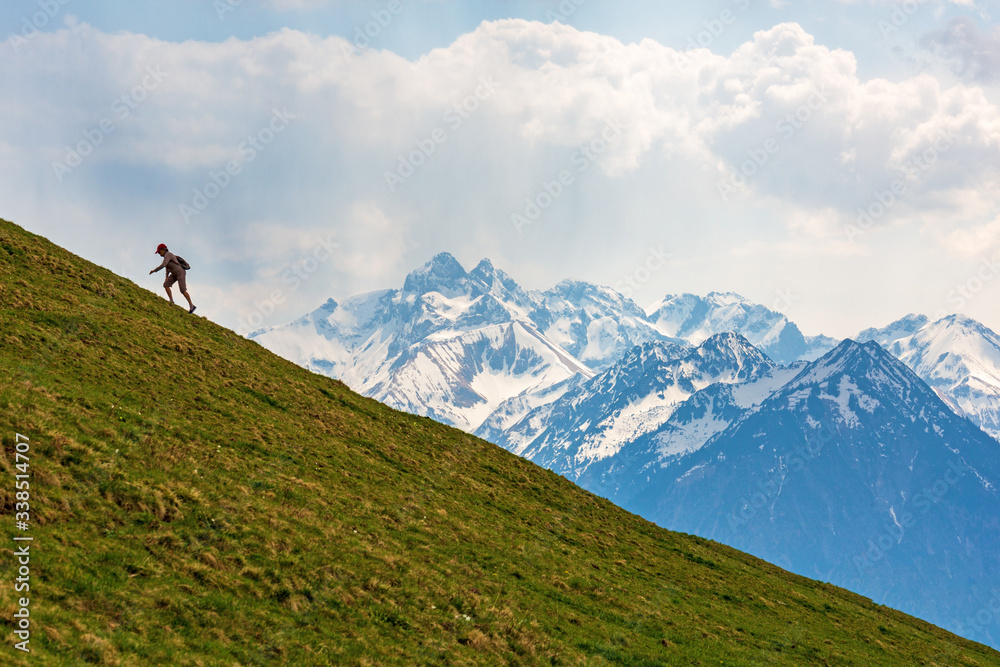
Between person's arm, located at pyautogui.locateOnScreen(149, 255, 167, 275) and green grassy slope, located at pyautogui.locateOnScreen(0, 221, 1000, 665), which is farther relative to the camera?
person's arm, located at pyautogui.locateOnScreen(149, 255, 167, 275)

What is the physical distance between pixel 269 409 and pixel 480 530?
13238 mm

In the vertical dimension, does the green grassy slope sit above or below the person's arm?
below

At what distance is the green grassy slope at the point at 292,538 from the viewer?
733 inches

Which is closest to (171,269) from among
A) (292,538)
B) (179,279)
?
(179,279)

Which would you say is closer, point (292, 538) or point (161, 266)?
point (292, 538)

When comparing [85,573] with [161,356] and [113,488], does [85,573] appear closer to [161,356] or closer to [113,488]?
[113,488]

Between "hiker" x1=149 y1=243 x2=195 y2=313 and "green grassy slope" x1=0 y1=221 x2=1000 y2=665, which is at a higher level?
"hiker" x1=149 y1=243 x2=195 y2=313

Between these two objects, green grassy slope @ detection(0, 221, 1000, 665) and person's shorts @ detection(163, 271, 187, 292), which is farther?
person's shorts @ detection(163, 271, 187, 292)

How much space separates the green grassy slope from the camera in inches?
733

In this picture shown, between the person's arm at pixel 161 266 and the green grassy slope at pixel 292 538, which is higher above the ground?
the person's arm at pixel 161 266

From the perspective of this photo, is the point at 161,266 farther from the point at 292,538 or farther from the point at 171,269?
the point at 292,538

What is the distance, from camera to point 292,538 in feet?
78.4

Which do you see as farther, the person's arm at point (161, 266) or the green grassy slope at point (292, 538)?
the person's arm at point (161, 266)

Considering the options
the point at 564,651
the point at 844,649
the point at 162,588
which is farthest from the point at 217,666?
the point at 844,649
